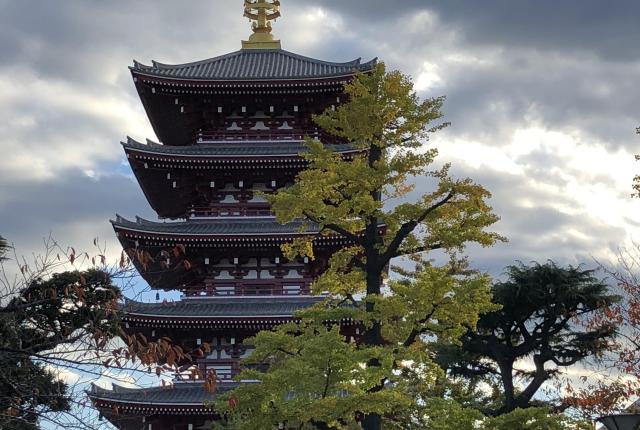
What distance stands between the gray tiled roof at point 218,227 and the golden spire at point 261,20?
1014cm

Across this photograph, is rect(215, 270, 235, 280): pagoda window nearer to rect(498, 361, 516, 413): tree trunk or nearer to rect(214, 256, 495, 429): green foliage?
rect(214, 256, 495, 429): green foliage

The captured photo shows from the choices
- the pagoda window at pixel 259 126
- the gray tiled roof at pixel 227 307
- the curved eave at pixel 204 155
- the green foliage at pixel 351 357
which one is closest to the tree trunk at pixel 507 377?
the gray tiled roof at pixel 227 307

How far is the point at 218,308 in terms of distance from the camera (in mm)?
26594

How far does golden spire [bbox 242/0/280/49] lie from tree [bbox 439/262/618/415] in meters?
14.4

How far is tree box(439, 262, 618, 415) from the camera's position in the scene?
31.3 metres

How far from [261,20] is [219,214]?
1145 centimetres

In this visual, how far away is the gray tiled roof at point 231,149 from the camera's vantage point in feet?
92.0

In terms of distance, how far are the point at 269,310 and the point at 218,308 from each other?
1818 millimetres

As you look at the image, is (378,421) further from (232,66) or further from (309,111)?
(232,66)

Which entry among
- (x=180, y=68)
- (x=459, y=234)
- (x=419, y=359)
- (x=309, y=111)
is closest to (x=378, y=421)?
(x=419, y=359)

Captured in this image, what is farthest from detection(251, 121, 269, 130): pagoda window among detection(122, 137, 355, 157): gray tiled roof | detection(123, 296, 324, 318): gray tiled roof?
detection(123, 296, 324, 318): gray tiled roof

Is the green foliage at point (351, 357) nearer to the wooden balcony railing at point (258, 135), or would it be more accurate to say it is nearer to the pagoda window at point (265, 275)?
the pagoda window at point (265, 275)

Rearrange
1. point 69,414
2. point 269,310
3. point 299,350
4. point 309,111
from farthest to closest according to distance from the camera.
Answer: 1. point 309,111
2. point 269,310
3. point 299,350
4. point 69,414

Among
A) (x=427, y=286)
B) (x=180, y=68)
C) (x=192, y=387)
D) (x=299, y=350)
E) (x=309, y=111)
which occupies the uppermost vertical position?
(x=180, y=68)
